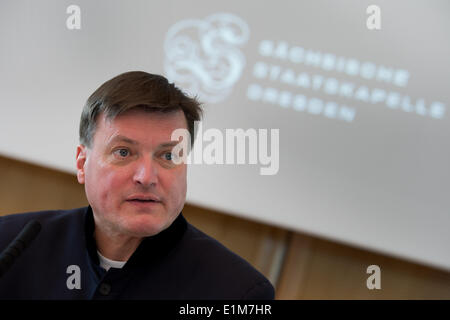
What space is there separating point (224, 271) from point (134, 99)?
0.33 m

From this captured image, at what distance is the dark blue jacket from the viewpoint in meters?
0.73

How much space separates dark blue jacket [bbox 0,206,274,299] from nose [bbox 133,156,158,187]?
0.14 metres

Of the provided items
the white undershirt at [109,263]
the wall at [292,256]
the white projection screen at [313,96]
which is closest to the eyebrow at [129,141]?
the white undershirt at [109,263]

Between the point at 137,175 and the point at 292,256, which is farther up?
the point at 137,175

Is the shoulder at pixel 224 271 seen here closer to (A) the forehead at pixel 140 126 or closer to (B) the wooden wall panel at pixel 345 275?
(A) the forehead at pixel 140 126

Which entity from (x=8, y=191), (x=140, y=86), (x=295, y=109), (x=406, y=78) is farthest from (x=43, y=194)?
(x=406, y=78)

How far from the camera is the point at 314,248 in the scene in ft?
5.71

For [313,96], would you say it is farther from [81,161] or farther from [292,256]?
[81,161]

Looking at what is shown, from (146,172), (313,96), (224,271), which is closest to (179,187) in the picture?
(146,172)

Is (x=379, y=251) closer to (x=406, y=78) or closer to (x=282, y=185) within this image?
(x=282, y=185)

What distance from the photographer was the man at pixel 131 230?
69 centimetres

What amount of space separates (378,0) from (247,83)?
55 centimetres

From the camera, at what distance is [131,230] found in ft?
2.25

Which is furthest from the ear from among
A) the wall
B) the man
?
the wall
